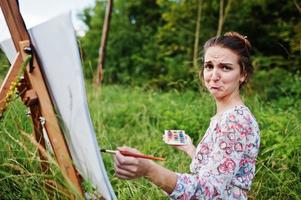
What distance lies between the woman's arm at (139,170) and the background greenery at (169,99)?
8.9 inches

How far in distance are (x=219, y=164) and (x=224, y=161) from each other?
2 cm

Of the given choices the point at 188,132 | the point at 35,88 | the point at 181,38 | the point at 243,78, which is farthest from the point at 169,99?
the point at 181,38

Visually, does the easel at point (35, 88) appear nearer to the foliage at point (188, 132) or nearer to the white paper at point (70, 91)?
the white paper at point (70, 91)

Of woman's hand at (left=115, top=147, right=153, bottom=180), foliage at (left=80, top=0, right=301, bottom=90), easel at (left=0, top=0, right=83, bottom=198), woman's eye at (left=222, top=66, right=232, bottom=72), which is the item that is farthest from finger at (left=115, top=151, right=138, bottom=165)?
foliage at (left=80, top=0, right=301, bottom=90)

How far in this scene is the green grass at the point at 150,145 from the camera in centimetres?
235

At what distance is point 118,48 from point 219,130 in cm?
1117

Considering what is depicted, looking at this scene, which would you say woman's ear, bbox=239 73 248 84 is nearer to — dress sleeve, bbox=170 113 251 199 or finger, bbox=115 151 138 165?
dress sleeve, bbox=170 113 251 199

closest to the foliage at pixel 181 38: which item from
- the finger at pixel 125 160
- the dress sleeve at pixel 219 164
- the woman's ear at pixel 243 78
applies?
the woman's ear at pixel 243 78

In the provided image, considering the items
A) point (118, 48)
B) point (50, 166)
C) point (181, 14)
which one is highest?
point (50, 166)

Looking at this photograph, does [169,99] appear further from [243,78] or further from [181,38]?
[181,38]

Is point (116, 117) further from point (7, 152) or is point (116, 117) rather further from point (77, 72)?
point (77, 72)

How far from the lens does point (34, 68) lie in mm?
1672

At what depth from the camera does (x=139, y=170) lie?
164 cm

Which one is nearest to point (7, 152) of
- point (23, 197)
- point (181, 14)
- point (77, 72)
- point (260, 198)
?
point (23, 197)
